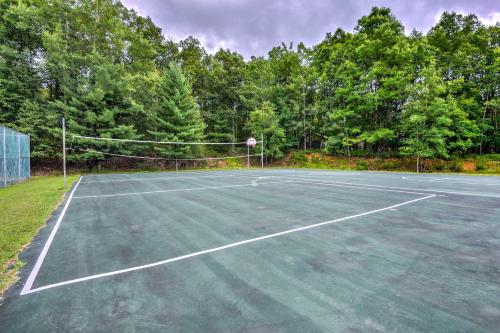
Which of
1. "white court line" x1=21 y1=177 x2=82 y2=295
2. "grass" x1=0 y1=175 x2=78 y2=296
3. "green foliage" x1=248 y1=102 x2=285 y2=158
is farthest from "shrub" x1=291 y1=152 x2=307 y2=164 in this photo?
"white court line" x1=21 y1=177 x2=82 y2=295

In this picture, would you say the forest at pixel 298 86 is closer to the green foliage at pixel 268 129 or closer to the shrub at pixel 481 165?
the green foliage at pixel 268 129

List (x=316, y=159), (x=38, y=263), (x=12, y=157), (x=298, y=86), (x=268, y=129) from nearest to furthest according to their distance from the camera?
(x=38, y=263) → (x=12, y=157) → (x=316, y=159) → (x=268, y=129) → (x=298, y=86)

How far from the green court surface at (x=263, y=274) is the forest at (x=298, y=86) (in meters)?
19.3

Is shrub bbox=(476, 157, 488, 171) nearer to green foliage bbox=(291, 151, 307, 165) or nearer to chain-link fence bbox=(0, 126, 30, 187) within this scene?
green foliage bbox=(291, 151, 307, 165)

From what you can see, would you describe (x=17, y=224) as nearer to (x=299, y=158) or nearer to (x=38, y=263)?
(x=38, y=263)

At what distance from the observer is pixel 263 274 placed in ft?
9.62

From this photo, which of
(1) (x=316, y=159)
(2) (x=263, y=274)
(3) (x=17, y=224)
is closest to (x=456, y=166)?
(1) (x=316, y=159)

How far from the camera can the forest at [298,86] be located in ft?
68.1

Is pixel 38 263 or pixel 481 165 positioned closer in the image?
pixel 38 263

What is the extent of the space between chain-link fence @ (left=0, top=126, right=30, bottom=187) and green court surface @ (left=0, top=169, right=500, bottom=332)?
9.71 meters

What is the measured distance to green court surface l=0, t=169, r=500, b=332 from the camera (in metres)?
2.09

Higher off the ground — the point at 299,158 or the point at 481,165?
the point at 299,158

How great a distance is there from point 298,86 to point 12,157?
1119 inches

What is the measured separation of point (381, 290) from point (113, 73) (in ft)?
91.3
